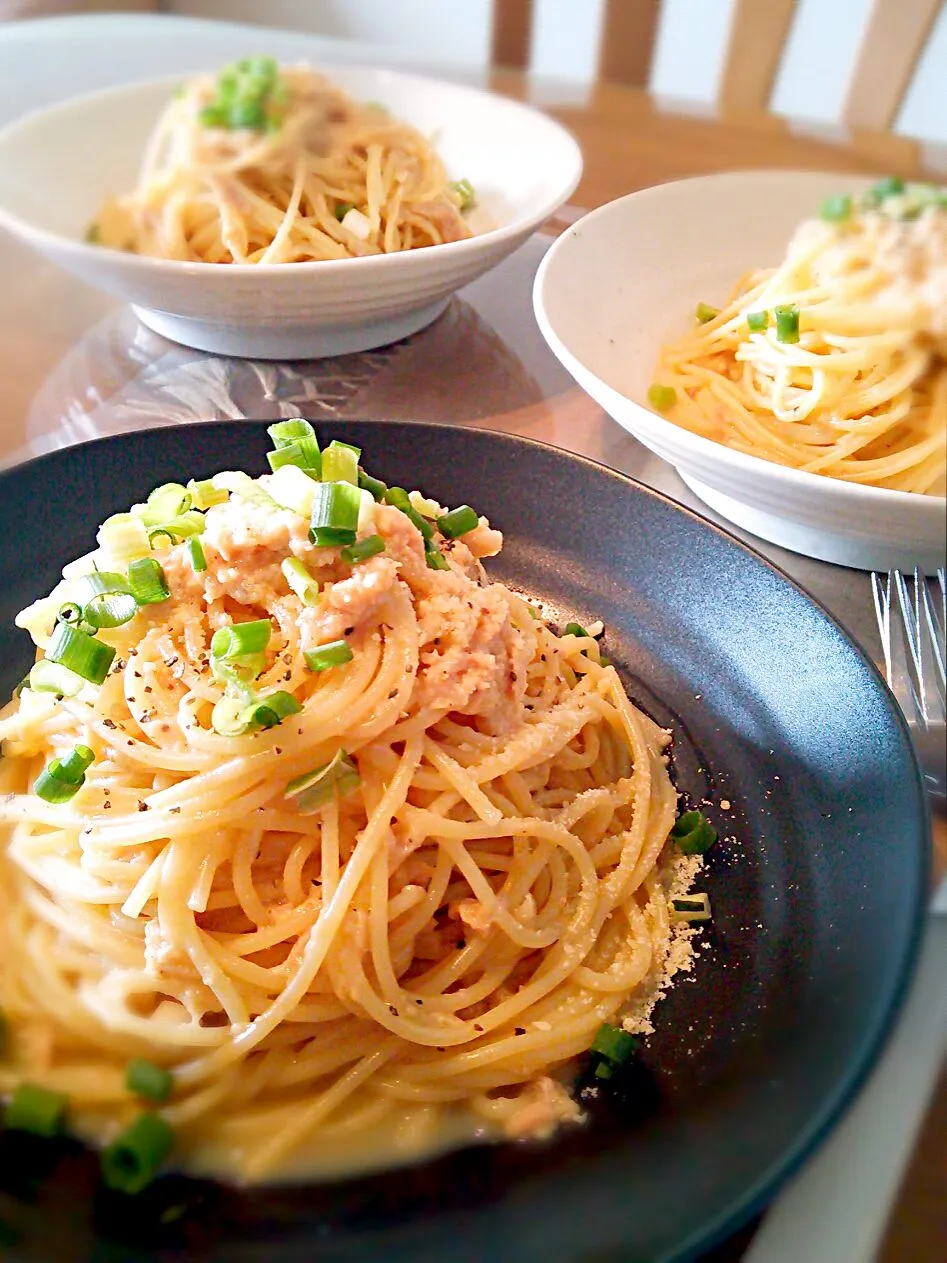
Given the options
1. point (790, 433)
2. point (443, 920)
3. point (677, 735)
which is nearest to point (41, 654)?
point (443, 920)

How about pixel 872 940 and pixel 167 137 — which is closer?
pixel 167 137

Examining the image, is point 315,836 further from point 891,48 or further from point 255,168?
point 891,48

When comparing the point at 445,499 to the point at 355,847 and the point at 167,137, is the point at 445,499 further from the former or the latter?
Answer: the point at 167,137

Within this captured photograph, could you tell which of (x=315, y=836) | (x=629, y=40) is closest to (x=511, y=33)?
(x=629, y=40)

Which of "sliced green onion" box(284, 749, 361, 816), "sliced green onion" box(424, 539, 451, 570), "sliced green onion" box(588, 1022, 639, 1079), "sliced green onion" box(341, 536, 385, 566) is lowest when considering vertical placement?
"sliced green onion" box(588, 1022, 639, 1079)

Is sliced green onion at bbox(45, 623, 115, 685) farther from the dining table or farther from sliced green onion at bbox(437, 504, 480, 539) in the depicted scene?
sliced green onion at bbox(437, 504, 480, 539)

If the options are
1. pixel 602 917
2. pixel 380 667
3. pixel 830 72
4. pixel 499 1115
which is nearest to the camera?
pixel 830 72

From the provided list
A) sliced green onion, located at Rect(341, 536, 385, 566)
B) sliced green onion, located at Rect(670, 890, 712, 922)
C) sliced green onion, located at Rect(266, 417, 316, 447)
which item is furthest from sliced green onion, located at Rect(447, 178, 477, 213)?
sliced green onion, located at Rect(670, 890, 712, 922)
